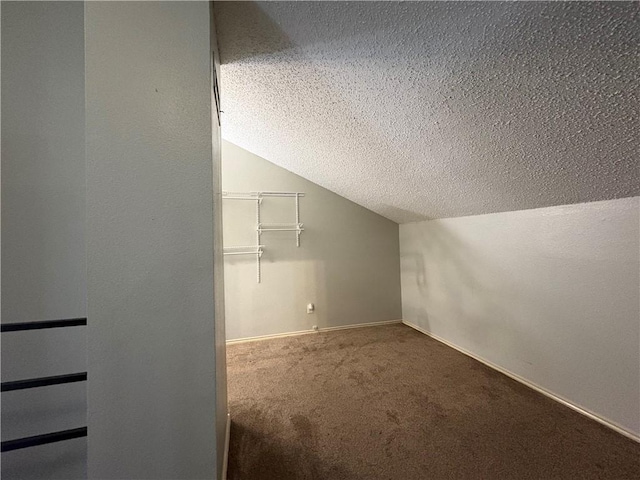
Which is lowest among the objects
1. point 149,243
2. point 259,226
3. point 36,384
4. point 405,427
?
point 405,427

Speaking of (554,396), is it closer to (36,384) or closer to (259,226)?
(36,384)

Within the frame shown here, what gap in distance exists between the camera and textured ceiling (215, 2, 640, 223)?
0.73m

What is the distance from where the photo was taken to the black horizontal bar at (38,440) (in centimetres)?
65

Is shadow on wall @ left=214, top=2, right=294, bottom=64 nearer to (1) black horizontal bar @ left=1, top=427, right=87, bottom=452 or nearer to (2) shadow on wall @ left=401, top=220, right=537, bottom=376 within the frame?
(1) black horizontal bar @ left=1, top=427, right=87, bottom=452

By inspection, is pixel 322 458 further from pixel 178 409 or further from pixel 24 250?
pixel 24 250

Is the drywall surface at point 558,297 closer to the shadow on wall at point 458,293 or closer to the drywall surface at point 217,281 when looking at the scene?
the shadow on wall at point 458,293

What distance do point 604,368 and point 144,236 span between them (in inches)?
91.9

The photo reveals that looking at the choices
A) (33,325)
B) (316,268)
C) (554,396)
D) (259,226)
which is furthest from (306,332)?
(33,325)

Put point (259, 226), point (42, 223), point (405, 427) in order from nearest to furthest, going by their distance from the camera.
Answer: point (42, 223) → point (405, 427) → point (259, 226)

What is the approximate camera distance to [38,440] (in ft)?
2.22

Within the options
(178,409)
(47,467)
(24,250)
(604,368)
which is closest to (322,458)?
(178,409)

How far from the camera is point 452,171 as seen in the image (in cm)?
153

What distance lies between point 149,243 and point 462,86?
129 cm

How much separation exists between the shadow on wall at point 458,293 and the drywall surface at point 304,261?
312 mm
